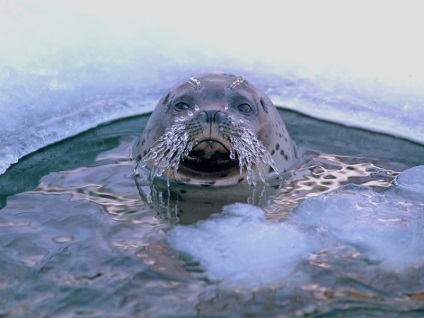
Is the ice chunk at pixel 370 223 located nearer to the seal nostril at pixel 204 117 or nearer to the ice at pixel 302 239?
the ice at pixel 302 239

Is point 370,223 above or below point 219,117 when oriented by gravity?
below

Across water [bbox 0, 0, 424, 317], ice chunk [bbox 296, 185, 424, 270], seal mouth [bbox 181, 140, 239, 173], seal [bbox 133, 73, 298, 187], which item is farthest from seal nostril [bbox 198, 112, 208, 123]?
ice chunk [bbox 296, 185, 424, 270]

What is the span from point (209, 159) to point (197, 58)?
181cm

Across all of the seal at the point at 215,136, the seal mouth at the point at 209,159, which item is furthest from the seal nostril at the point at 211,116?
the seal mouth at the point at 209,159

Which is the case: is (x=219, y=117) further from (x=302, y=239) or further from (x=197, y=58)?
(x=197, y=58)

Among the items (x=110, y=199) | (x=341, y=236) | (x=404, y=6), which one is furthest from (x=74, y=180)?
(x=404, y=6)

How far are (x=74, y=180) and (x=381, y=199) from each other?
1.44 meters

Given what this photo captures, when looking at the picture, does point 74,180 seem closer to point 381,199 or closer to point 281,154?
point 281,154

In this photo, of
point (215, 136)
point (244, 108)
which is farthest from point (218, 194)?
point (244, 108)

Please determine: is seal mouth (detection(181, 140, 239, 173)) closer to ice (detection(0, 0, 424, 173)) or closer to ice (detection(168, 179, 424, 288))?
ice (detection(168, 179, 424, 288))

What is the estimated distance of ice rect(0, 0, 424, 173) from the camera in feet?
16.0

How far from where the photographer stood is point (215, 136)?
3.69 meters

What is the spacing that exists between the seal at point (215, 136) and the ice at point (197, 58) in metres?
0.83

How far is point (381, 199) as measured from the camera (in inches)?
144
